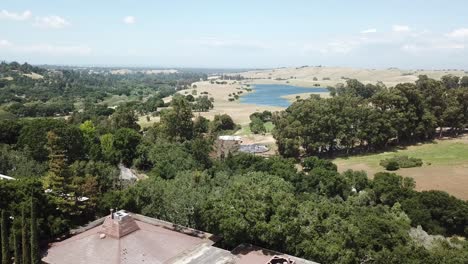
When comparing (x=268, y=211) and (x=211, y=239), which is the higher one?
(x=268, y=211)

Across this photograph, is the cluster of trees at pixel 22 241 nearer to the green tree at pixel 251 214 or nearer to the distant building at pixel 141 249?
the distant building at pixel 141 249

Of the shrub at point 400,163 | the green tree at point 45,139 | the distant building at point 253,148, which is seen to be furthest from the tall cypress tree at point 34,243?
the shrub at point 400,163

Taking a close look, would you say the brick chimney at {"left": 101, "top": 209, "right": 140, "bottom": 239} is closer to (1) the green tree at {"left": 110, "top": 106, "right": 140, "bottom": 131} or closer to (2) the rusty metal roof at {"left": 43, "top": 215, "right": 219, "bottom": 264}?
(2) the rusty metal roof at {"left": 43, "top": 215, "right": 219, "bottom": 264}

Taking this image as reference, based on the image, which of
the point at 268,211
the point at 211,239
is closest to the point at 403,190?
the point at 268,211

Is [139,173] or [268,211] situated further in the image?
[139,173]

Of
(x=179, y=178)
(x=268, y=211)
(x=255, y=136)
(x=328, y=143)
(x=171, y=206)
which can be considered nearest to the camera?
(x=268, y=211)

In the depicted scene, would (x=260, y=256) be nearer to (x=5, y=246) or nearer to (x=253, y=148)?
(x=5, y=246)

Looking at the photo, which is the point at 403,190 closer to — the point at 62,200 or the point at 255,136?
the point at 62,200
